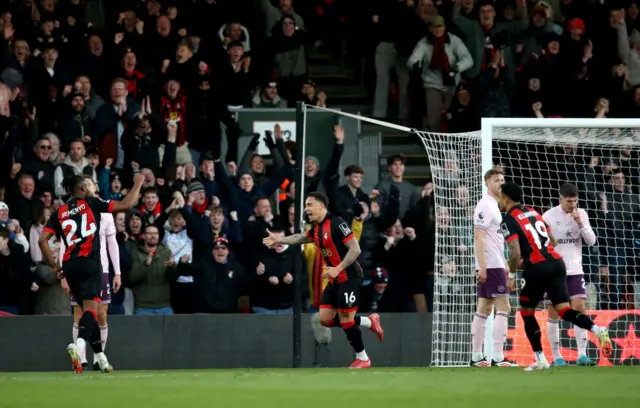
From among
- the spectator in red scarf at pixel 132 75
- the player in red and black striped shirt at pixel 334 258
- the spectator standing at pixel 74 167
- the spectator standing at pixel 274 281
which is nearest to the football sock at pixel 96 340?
the player in red and black striped shirt at pixel 334 258

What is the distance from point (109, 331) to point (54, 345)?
0.68 meters

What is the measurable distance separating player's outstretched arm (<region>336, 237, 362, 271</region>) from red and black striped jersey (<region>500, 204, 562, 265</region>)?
1.53 m

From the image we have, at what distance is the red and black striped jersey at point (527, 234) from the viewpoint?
12672 millimetres

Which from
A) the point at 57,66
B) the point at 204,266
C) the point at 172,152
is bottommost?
the point at 204,266

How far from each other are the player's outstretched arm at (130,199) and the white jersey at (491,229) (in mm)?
3791

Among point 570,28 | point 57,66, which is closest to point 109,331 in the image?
point 57,66

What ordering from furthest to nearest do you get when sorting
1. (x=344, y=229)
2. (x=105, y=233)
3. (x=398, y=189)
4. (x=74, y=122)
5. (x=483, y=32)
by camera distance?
(x=483, y=32), (x=74, y=122), (x=398, y=189), (x=105, y=233), (x=344, y=229)

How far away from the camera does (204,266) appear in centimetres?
1627

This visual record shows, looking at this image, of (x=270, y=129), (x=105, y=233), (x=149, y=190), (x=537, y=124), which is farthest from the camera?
(x=270, y=129)

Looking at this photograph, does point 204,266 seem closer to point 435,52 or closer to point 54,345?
point 54,345

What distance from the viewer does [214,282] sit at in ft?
53.6

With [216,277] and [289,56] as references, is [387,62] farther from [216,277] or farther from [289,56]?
[216,277]

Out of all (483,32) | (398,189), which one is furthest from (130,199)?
(483,32)

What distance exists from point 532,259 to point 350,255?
6.08 ft
